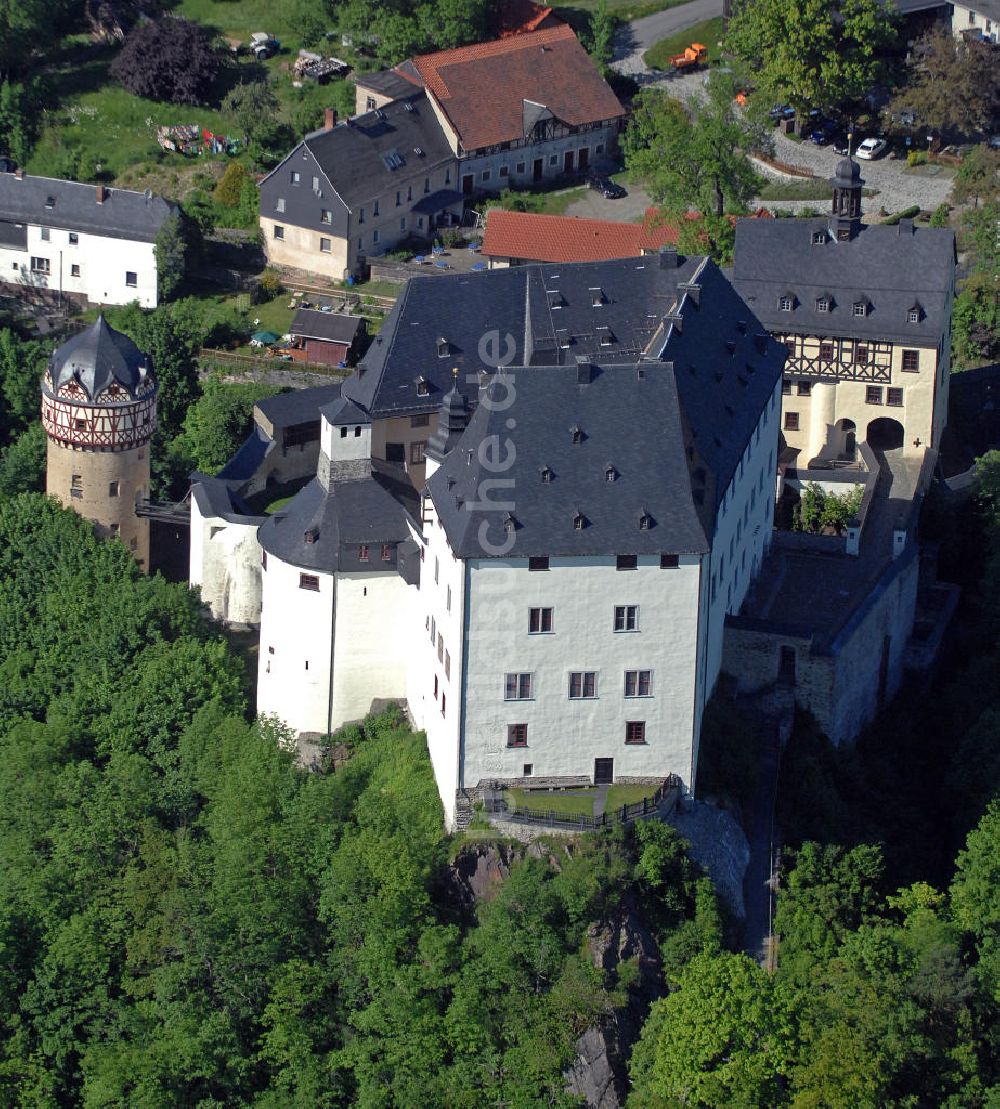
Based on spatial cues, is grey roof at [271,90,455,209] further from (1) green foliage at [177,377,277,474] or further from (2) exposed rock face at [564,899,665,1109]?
(2) exposed rock face at [564,899,665,1109]

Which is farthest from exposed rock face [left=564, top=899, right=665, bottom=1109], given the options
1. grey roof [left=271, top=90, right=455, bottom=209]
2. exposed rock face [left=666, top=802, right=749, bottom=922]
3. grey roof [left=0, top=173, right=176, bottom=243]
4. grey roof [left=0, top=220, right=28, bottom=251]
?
grey roof [left=0, top=220, right=28, bottom=251]

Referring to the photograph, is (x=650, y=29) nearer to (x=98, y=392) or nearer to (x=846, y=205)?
(x=846, y=205)

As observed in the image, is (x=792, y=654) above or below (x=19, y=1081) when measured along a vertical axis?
above

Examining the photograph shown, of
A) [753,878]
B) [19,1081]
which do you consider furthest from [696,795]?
[19,1081]

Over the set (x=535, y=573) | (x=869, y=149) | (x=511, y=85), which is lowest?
(x=869, y=149)

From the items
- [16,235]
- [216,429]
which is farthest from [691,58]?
[216,429]

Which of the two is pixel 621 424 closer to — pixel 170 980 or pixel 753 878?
pixel 753 878
